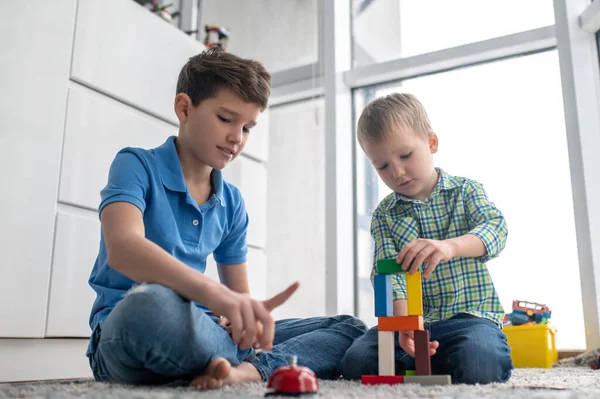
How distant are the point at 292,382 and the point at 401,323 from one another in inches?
11.3

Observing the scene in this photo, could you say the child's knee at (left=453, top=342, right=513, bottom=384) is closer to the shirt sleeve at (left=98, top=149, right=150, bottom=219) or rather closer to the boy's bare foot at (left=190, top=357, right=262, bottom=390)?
the boy's bare foot at (left=190, top=357, right=262, bottom=390)

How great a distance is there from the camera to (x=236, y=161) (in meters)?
1.90

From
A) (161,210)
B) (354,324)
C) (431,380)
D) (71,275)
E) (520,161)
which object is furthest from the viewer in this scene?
(520,161)

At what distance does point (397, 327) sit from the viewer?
0.89 m

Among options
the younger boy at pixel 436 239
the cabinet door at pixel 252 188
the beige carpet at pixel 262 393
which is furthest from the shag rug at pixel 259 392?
the cabinet door at pixel 252 188

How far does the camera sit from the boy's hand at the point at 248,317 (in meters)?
0.71

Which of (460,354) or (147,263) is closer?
(147,263)

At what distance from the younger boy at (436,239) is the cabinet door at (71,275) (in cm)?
63

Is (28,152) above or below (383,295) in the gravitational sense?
above

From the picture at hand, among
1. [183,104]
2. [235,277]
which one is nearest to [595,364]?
[235,277]

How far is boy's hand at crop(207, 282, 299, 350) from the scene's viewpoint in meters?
0.71

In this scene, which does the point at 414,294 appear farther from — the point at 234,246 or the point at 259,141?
the point at 259,141

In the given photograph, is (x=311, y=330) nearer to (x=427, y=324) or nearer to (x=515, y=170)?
(x=427, y=324)

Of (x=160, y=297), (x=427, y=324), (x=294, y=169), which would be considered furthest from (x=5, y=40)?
(x=294, y=169)
